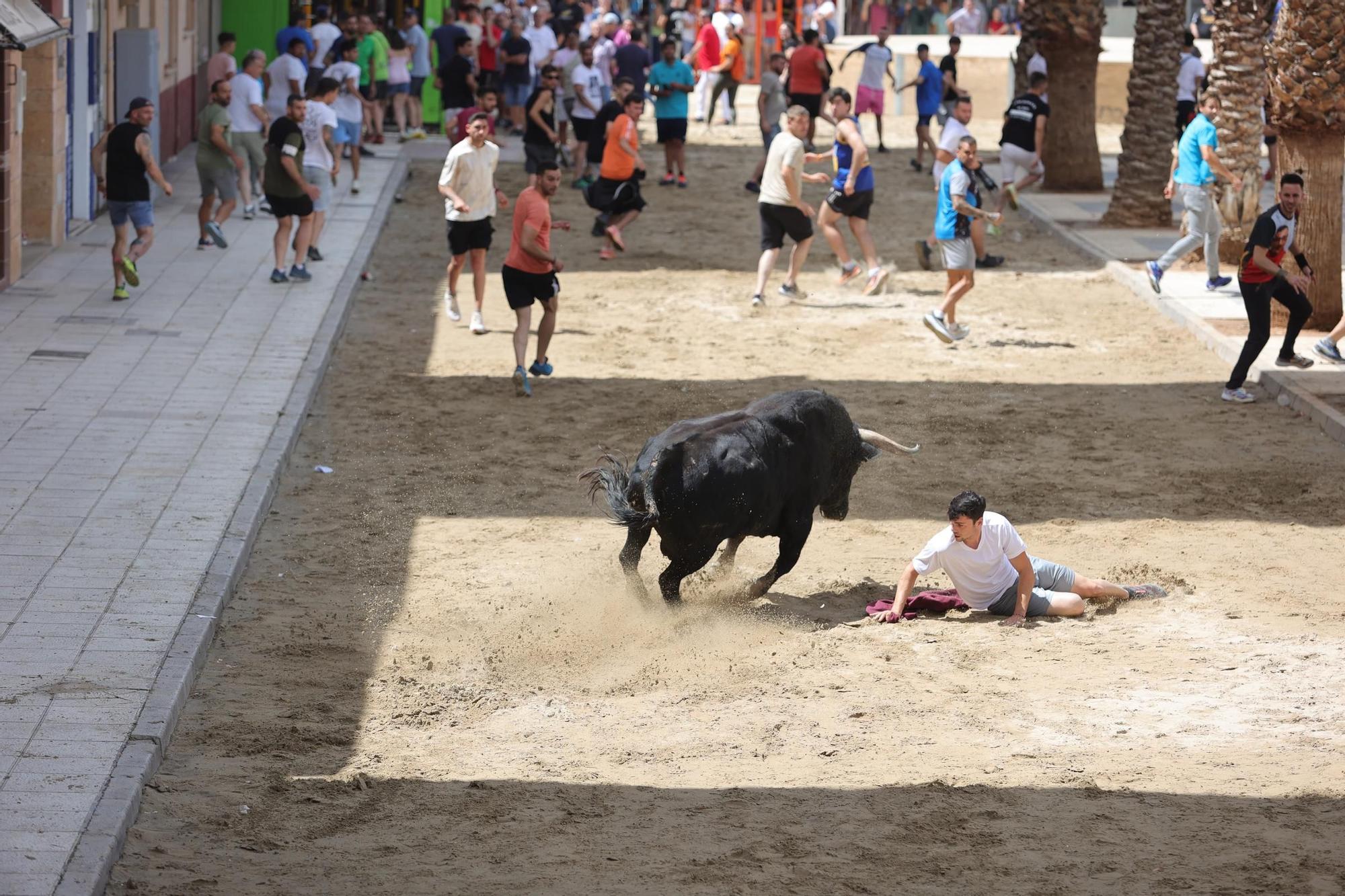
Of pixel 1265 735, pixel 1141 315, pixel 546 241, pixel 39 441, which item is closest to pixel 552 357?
pixel 546 241

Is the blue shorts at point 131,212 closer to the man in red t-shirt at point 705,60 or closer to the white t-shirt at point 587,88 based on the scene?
the white t-shirt at point 587,88

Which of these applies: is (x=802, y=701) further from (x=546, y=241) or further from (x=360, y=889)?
(x=546, y=241)

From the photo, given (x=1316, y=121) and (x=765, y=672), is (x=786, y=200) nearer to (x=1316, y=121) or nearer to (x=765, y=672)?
(x=1316, y=121)

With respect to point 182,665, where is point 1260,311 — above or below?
above

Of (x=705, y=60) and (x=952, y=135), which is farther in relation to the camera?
(x=705, y=60)

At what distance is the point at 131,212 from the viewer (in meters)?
16.7

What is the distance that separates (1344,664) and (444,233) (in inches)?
591

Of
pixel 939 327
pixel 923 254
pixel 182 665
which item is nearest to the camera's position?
pixel 182 665

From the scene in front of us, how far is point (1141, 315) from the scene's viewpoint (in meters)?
18.2

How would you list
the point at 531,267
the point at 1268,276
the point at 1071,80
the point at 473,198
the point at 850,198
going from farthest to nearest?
the point at 1071,80
the point at 850,198
the point at 473,198
the point at 531,267
the point at 1268,276

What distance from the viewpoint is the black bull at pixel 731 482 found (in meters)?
9.11

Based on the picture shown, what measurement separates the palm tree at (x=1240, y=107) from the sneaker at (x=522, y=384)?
30.0ft

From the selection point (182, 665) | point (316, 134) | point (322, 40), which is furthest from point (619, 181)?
point (182, 665)

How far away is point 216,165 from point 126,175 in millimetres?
2682
